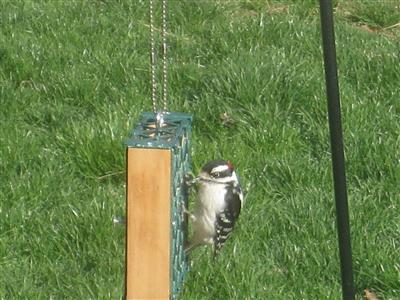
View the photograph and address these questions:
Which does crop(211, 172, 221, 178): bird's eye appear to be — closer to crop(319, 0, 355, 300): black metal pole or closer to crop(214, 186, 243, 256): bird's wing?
crop(214, 186, 243, 256): bird's wing

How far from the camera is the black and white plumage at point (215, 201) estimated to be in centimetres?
354

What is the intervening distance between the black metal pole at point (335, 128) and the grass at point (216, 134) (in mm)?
967

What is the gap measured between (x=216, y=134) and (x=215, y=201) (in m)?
1.75

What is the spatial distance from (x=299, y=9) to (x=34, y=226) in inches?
111

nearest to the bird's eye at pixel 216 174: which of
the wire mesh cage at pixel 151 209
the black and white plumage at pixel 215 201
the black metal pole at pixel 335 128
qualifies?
the black and white plumage at pixel 215 201

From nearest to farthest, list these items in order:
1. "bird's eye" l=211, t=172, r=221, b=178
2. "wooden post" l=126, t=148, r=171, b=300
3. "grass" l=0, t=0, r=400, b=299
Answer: "wooden post" l=126, t=148, r=171, b=300 < "bird's eye" l=211, t=172, r=221, b=178 < "grass" l=0, t=0, r=400, b=299

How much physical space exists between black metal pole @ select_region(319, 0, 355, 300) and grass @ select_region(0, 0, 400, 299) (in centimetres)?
97

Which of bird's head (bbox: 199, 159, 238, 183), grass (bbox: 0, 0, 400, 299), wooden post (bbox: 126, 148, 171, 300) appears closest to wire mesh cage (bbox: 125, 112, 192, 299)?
wooden post (bbox: 126, 148, 171, 300)

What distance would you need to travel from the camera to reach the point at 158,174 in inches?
110

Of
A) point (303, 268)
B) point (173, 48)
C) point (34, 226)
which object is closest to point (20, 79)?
point (173, 48)

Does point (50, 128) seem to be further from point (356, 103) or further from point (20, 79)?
point (356, 103)

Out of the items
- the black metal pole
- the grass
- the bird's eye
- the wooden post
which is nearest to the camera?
the wooden post

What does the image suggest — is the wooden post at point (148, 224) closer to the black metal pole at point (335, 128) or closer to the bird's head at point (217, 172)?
the black metal pole at point (335, 128)

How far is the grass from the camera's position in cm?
426
